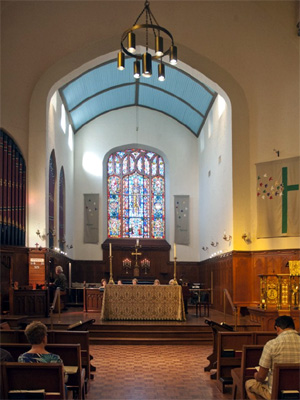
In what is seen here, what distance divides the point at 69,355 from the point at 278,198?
8786 mm

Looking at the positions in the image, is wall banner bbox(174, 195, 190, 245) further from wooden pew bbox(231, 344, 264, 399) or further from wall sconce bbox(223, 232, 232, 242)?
wooden pew bbox(231, 344, 264, 399)

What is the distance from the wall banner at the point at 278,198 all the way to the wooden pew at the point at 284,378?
8.84 m

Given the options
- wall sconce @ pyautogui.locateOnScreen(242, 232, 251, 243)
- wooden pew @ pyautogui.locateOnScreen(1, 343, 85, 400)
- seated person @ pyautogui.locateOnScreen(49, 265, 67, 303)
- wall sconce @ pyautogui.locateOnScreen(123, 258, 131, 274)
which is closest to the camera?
wooden pew @ pyautogui.locateOnScreen(1, 343, 85, 400)

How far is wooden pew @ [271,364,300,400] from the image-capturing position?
415 centimetres

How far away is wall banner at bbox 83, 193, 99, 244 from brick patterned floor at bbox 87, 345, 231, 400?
11.2 m

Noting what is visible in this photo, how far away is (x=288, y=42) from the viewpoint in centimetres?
1388

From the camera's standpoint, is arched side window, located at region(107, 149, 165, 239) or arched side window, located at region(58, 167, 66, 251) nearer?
arched side window, located at region(58, 167, 66, 251)

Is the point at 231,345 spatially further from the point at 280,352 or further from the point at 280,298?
the point at 280,298

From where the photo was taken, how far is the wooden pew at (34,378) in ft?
13.5

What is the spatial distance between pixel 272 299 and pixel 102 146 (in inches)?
507

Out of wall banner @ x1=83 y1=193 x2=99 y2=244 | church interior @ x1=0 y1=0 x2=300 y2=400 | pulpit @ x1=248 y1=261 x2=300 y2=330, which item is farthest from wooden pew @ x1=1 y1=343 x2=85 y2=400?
wall banner @ x1=83 y1=193 x2=99 y2=244

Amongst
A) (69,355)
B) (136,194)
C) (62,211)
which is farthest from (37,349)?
(136,194)

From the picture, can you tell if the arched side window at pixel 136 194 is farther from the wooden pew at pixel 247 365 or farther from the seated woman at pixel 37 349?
the seated woman at pixel 37 349

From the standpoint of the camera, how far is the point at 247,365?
5.56 metres
